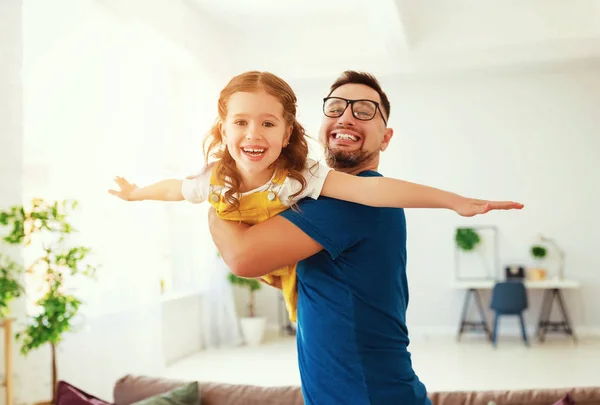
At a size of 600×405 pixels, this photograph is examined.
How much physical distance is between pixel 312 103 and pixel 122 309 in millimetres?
5027

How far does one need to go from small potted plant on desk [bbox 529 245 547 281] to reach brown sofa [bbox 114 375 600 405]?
21.6 feet

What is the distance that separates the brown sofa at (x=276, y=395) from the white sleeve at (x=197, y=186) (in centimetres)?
139

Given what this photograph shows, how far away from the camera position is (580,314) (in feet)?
29.8

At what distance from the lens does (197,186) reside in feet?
4.79

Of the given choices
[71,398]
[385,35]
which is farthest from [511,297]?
[71,398]

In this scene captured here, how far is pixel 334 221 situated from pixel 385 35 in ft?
22.8

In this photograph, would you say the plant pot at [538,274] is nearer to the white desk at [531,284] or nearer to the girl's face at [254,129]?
the white desk at [531,284]

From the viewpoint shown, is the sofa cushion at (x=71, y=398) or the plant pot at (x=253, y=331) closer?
the sofa cushion at (x=71, y=398)

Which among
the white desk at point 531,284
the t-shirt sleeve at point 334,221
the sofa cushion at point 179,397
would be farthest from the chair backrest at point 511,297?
the t-shirt sleeve at point 334,221

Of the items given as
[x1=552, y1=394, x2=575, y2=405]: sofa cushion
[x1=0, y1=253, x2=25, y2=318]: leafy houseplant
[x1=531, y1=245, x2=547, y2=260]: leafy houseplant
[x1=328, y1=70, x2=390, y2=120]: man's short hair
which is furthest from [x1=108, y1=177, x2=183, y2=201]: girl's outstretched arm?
[x1=531, y1=245, x2=547, y2=260]: leafy houseplant

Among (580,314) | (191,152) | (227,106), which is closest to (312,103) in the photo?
(191,152)

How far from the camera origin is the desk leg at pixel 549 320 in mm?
8695

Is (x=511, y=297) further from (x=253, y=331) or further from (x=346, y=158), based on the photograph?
(x=346, y=158)

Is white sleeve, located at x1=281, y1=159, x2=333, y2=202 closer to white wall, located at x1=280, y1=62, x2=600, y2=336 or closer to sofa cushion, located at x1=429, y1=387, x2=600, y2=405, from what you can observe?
sofa cushion, located at x1=429, y1=387, x2=600, y2=405
